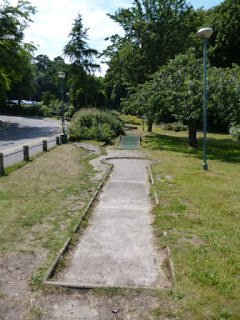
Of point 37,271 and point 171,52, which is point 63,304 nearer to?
point 37,271

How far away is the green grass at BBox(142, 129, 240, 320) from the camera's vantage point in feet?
13.0

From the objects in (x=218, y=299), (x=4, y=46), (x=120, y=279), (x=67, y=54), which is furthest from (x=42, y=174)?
(x=67, y=54)

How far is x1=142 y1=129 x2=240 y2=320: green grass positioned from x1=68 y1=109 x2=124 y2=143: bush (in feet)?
37.0

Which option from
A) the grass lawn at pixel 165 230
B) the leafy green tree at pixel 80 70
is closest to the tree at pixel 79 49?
the leafy green tree at pixel 80 70

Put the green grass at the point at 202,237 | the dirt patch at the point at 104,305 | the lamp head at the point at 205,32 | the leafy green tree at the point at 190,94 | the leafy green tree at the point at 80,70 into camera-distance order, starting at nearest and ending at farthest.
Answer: the dirt patch at the point at 104,305
the green grass at the point at 202,237
the lamp head at the point at 205,32
the leafy green tree at the point at 190,94
the leafy green tree at the point at 80,70

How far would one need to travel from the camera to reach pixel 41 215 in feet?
24.2

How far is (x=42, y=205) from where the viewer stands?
26.7ft

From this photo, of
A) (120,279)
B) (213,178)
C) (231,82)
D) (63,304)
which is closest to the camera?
(63,304)

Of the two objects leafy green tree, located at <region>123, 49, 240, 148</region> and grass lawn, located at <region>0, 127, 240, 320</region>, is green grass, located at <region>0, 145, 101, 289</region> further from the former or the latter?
leafy green tree, located at <region>123, 49, 240, 148</region>

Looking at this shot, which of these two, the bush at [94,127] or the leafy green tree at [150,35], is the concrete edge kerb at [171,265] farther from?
the leafy green tree at [150,35]

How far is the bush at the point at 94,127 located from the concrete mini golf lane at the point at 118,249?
553 inches

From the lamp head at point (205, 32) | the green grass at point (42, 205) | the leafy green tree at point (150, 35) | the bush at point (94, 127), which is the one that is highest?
the leafy green tree at point (150, 35)

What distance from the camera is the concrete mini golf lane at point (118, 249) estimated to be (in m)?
4.64

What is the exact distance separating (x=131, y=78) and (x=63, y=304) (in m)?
27.4
